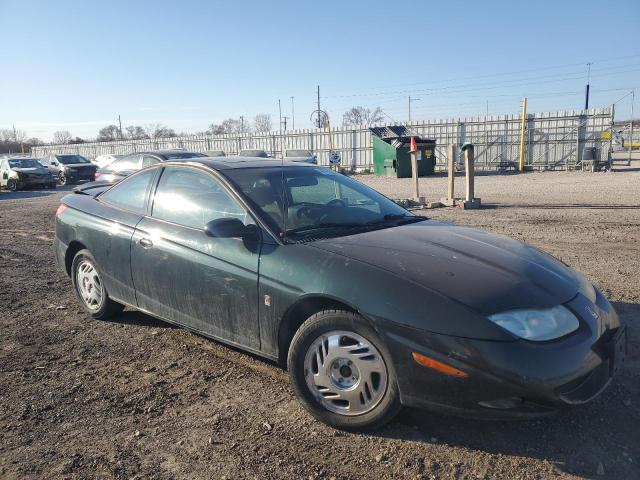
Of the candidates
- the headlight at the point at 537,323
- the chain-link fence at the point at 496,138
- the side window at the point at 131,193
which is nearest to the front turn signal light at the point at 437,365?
A: the headlight at the point at 537,323

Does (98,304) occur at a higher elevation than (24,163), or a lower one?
lower

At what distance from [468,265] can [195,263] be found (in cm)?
186

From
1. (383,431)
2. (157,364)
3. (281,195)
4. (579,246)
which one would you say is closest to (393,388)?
(383,431)

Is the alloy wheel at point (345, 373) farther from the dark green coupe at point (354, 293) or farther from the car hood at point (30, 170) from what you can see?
the car hood at point (30, 170)

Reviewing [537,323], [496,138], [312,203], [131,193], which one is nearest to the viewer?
[537,323]

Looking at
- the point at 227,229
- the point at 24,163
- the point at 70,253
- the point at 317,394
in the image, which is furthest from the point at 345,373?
the point at 24,163

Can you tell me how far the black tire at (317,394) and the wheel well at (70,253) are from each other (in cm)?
297

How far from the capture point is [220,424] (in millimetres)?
3033

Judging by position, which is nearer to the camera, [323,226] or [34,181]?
[323,226]

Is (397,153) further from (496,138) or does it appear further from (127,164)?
(127,164)

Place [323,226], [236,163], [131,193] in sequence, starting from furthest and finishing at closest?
[131,193] → [236,163] → [323,226]

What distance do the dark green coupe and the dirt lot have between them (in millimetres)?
284

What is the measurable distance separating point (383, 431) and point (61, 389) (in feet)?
7.30

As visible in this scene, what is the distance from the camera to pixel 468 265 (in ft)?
9.80
